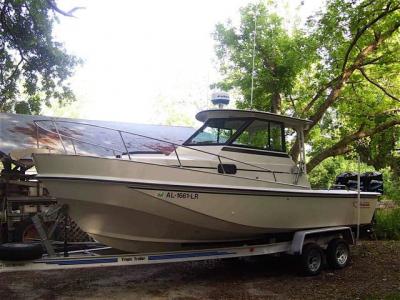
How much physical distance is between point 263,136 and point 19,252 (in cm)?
445

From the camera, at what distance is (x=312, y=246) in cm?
779

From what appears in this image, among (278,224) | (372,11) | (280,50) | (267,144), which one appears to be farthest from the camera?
(280,50)

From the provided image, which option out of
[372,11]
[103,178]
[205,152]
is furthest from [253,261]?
[372,11]

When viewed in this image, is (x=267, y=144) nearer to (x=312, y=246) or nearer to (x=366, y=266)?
(x=312, y=246)

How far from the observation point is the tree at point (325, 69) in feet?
41.8

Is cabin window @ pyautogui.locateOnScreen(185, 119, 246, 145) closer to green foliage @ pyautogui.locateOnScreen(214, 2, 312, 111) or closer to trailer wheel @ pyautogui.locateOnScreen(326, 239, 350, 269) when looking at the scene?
trailer wheel @ pyautogui.locateOnScreen(326, 239, 350, 269)

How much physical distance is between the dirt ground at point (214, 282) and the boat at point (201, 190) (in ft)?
2.23

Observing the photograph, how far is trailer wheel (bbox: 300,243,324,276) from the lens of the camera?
24.8 ft

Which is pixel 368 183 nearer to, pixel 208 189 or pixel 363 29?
pixel 363 29

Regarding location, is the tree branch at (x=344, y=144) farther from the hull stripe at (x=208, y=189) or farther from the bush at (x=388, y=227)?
the hull stripe at (x=208, y=189)

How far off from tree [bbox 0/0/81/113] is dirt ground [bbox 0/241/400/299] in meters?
7.97

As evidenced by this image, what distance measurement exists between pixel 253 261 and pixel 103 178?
4471 millimetres

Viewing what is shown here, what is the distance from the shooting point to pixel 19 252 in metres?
5.26

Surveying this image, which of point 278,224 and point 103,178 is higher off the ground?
point 103,178
